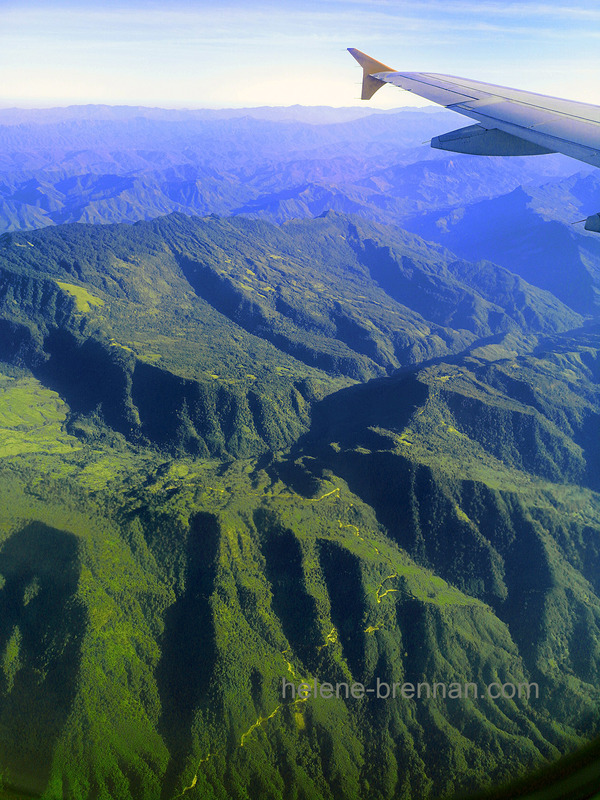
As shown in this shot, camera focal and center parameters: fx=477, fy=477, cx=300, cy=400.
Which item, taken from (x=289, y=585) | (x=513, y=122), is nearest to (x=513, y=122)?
(x=513, y=122)

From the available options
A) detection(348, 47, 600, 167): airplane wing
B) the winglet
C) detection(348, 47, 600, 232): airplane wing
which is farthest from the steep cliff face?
the winglet

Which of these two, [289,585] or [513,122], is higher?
[513,122]

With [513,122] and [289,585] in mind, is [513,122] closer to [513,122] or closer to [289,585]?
[513,122]

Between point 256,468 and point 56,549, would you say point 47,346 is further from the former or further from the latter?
point 56,549

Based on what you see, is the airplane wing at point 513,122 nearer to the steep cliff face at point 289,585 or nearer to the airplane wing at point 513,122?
the airplane wing at point 513,122

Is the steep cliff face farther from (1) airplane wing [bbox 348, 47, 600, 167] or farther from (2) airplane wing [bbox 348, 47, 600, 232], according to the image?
(1) airplane wing [bbox 348, 47, 600, 167]

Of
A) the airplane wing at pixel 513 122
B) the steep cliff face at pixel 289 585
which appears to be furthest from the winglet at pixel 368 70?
the steep cliff face at pixel 289 585
